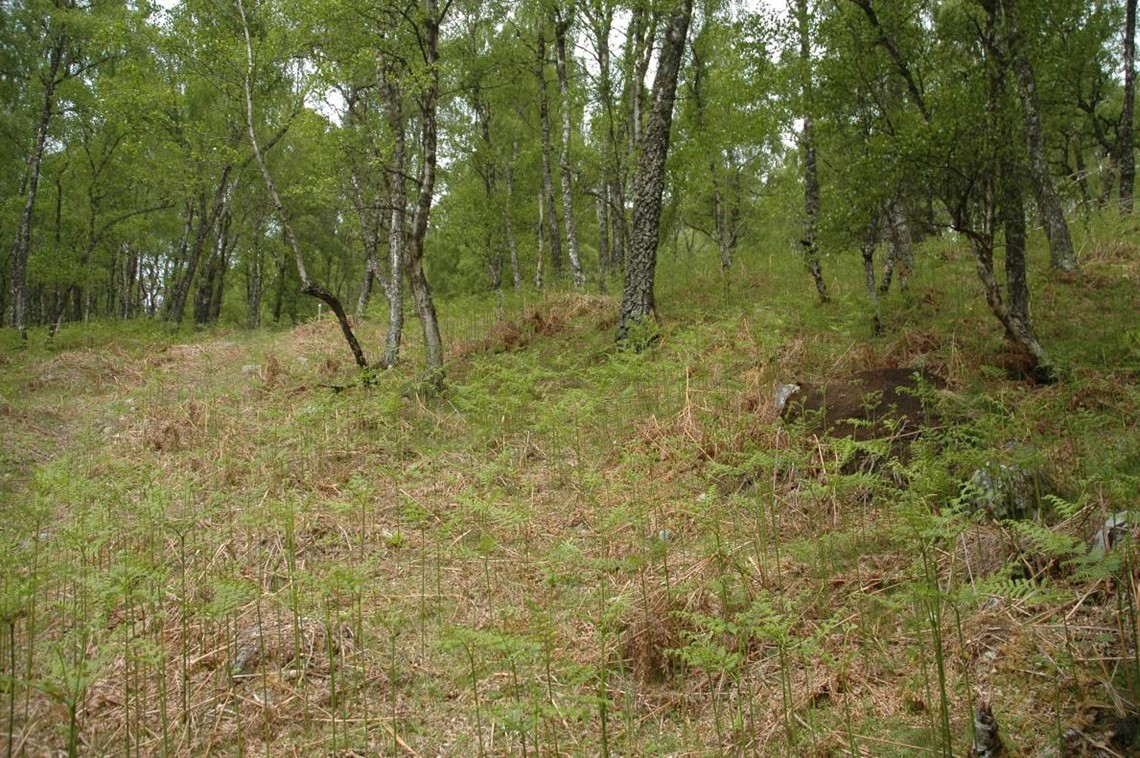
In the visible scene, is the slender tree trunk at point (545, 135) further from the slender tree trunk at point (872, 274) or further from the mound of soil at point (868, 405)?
the mound of soil at point (868, 405)

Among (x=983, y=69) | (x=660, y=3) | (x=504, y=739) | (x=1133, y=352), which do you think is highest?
(x=660, y=3)

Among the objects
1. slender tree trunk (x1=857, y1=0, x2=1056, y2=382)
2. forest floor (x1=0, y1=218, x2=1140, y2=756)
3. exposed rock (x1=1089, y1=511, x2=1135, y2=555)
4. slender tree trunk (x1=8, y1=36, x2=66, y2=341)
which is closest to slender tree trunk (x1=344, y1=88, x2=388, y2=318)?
slender tree trunk (x1=8, y1=36, x2=66, y2=341)

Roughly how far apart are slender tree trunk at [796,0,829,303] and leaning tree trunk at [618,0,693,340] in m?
1.98

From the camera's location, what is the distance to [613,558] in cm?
412

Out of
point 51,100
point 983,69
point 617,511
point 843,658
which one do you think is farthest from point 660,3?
point 51,100

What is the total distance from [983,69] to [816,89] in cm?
283

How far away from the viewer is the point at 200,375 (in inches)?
493

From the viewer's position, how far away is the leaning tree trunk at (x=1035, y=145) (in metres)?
6.97

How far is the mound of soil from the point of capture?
5441mm

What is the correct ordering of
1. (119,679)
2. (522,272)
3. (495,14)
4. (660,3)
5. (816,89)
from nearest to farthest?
(119,679), (816,89), (660,3), (495,14), (522,272)

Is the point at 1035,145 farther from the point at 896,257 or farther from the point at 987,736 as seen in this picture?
the point at 987,736

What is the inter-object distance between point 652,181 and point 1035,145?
556 cm

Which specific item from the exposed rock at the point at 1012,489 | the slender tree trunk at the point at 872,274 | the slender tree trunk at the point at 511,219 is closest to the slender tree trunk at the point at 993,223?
the slender tree trunk at the point at 872,274

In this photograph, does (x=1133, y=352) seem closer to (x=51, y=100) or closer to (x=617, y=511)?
(x=617, y=511)
